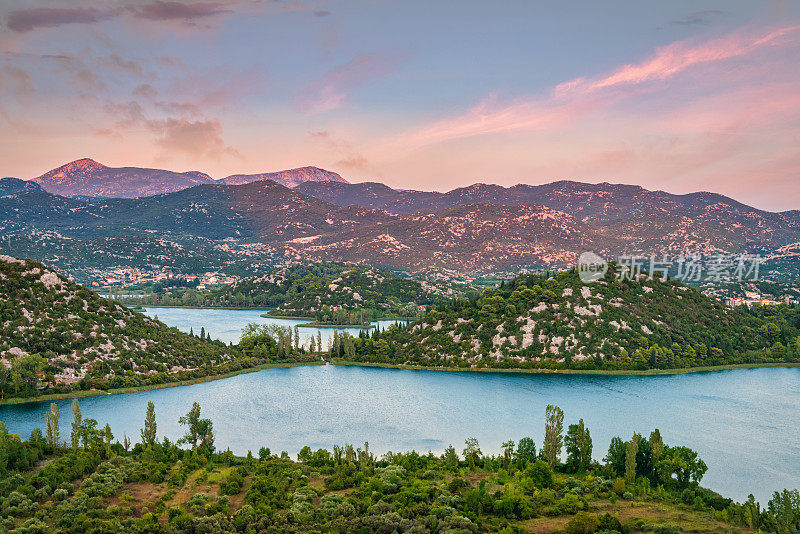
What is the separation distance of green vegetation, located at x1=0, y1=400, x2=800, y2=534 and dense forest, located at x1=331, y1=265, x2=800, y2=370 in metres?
50.0

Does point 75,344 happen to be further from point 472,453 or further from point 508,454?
point 508,454

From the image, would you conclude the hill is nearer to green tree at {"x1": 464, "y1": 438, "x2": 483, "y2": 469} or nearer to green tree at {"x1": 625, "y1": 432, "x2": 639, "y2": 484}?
green tree at {"x1": 464, "y1": 438, "x2": 483, "y2": 469}

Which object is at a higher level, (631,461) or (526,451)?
(631,461)

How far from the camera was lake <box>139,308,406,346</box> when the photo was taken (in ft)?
477

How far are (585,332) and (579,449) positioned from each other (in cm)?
5599

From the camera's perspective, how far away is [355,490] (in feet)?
171

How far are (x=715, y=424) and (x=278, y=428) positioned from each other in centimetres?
5466

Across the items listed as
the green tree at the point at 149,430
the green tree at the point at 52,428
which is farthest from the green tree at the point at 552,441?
the green tree at the point at 52,428

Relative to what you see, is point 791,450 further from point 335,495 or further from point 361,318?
point 361,318

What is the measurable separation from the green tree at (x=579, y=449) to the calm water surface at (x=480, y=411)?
6.58 m

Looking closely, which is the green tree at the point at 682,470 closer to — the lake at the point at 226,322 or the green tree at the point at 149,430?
the green tree at the point at 149,430

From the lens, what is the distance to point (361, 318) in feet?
560

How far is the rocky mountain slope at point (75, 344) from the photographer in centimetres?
8856

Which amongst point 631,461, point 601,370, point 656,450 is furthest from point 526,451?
point 601,370
